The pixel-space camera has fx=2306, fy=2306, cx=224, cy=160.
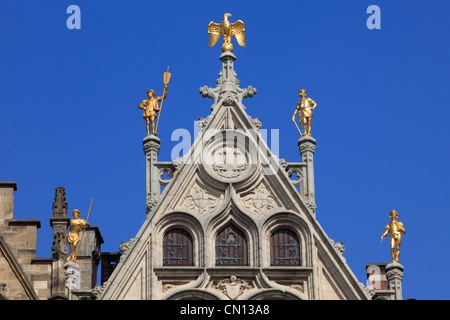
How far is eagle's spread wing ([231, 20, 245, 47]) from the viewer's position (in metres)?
59.4

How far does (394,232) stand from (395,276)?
3.95 ft

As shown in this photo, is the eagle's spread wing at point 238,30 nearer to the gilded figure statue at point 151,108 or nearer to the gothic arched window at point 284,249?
the gilded figure statue at point 151,108

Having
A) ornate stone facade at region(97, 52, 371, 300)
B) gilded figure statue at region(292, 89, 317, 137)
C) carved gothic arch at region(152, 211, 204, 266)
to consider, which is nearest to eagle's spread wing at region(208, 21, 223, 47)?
ornate stone facade at region(97, 52, 371, 300)

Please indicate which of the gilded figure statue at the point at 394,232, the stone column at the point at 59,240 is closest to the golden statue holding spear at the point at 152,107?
the stone column at the point at 59,240

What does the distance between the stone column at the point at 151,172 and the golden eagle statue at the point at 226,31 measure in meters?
3.36

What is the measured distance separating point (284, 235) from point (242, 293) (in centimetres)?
198

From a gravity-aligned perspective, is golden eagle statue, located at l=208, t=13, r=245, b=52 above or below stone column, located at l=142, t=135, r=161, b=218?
above

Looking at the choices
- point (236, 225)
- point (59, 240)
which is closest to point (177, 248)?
point (236, 225)

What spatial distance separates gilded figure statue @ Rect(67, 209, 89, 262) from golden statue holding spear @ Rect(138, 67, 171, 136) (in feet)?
9.57

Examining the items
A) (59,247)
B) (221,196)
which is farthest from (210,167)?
(59,247)

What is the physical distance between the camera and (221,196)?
57156 millimetres

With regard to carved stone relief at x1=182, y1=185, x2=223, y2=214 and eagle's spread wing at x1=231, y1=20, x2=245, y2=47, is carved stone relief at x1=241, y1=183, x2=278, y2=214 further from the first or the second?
eagle's spread wing at x1=231, y1=20, x2=245, y2=47
